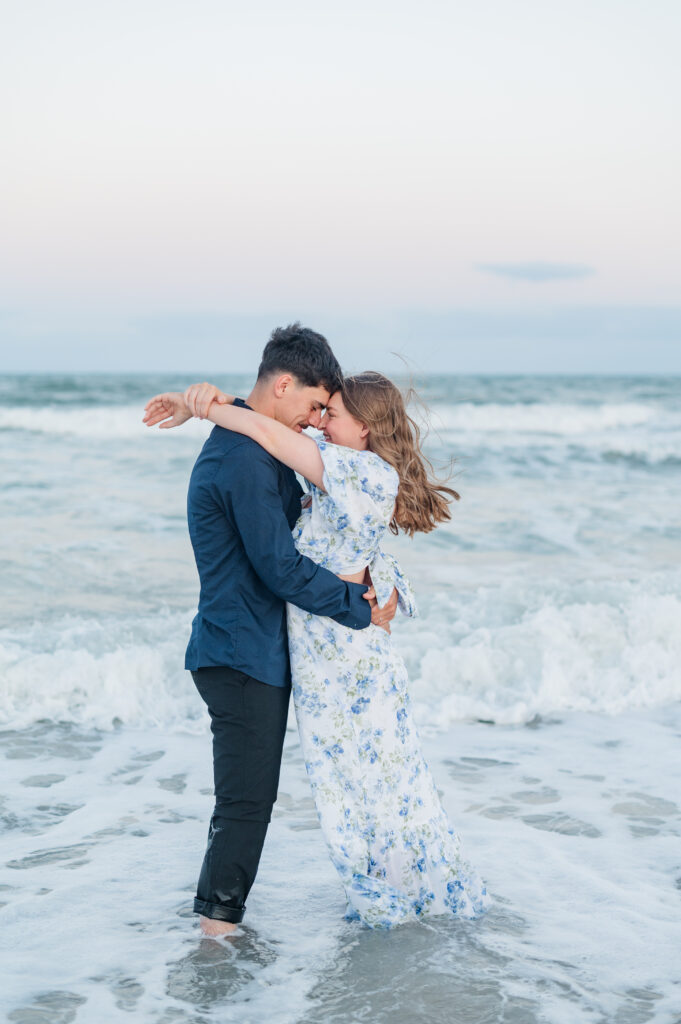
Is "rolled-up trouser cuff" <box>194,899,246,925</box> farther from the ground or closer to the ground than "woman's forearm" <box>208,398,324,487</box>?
closer to the ground

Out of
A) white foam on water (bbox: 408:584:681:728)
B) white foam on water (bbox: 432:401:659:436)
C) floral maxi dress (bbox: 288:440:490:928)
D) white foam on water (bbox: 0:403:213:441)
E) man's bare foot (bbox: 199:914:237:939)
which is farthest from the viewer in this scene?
white foam on water (bbox: 432:401:659:436)

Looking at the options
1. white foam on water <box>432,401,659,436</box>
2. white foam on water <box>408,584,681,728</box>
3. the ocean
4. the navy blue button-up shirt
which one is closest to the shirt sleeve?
the navy blue button-up shirt

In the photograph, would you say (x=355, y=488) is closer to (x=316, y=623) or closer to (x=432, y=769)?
(x=316, y=623)

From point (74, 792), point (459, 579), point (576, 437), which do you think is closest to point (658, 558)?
point (459, 579)

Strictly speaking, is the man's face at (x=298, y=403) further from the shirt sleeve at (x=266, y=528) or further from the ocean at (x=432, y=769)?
the ocean at (x=432, y=769)

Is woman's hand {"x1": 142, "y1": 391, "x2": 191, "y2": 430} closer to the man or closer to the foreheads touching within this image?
the man

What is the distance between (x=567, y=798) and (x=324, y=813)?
6.05ft

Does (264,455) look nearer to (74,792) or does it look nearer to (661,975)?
(661,975)

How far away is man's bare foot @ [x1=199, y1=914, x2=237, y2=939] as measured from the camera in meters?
3.10

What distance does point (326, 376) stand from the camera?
2.94 meters

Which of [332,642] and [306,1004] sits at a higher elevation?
[332,642]

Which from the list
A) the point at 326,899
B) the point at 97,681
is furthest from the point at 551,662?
the point at 326,899

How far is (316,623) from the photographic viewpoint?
119 inches

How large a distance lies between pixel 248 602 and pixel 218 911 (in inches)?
40.9
